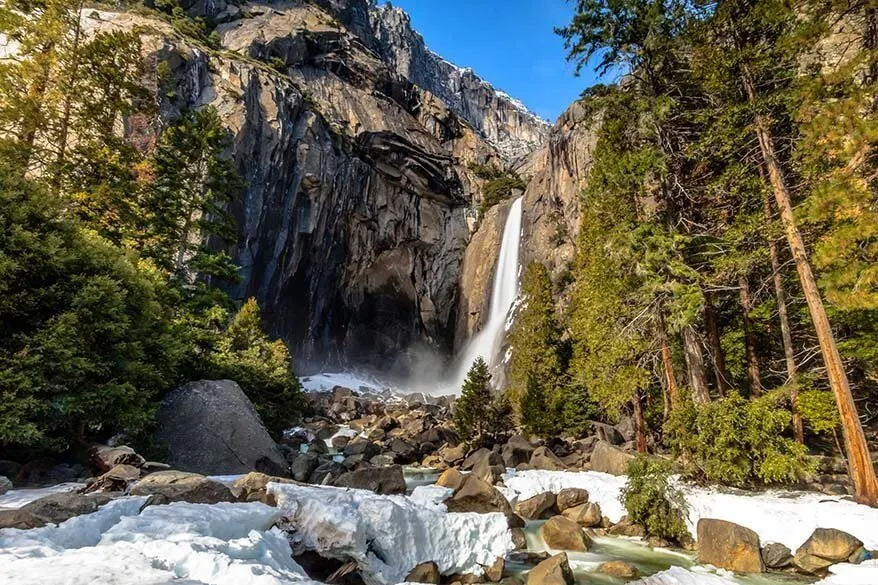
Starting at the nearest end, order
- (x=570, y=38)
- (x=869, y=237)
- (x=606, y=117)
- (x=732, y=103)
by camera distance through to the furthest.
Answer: (x=869, y=237)
(x=732, y=103)
(x=570, y=38)
(x=606, y=117)

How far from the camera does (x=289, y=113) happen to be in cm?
4181

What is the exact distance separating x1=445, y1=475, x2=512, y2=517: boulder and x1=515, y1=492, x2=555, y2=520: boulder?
1.32m

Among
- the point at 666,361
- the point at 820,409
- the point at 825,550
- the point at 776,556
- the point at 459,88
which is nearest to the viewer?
the point at 825,550

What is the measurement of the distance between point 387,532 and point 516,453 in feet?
35.8

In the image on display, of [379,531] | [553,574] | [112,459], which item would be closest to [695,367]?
[553,574]

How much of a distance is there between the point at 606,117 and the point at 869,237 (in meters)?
9.37

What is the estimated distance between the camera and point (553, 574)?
6.50 m

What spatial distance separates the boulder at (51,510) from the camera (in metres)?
4.48

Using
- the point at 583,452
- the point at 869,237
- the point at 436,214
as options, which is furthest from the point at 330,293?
the point at 869,237

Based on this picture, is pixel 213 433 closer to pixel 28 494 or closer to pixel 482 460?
pixel 28 494

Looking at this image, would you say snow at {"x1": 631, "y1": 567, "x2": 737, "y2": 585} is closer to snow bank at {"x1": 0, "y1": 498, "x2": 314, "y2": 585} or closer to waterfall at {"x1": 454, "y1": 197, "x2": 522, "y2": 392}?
snow bank at {"x1": 0, "y1": 498, "x2": 314, "y2": 585}

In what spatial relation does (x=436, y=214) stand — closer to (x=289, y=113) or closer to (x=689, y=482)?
(x=289, y=113)

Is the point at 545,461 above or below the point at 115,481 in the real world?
below

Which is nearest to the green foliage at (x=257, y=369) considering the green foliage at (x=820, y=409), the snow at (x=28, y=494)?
the snow at (x=28, y=494)
